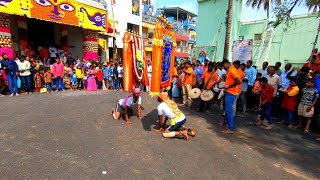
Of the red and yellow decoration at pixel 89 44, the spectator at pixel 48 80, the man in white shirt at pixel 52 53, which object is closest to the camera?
the spectator at pixel 48 80

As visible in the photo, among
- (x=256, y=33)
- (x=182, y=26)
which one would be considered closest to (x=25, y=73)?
(x=256, y=33)

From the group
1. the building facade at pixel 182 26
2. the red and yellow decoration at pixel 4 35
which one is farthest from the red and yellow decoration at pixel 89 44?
the building facade at pixel 182 26

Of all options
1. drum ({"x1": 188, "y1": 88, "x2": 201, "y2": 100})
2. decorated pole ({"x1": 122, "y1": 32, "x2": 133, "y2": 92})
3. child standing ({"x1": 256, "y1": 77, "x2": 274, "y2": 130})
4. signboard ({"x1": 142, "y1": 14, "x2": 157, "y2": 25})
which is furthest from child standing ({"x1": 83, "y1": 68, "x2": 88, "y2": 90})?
signboard ({"x1": 142, "y1": 14, "x2": 157, "y2": 25})

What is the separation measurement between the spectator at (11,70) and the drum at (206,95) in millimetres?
7824

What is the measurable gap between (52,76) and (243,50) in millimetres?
9470

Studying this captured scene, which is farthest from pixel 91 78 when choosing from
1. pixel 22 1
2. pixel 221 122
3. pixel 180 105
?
pixel 221 122

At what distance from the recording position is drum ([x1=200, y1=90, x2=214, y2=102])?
722cm

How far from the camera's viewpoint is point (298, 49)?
1457cm

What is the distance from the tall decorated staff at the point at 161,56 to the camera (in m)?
4.93

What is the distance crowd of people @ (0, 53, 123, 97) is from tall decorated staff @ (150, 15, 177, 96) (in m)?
6.04

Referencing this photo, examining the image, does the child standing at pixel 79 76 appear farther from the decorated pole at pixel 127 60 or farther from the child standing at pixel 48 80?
the decorated pole at pixel 127 60

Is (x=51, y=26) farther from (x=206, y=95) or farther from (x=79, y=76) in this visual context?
(x=206, y=95)

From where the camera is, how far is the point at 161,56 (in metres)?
5.05

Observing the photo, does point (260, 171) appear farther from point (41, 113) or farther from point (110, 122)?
point (41, 113)
